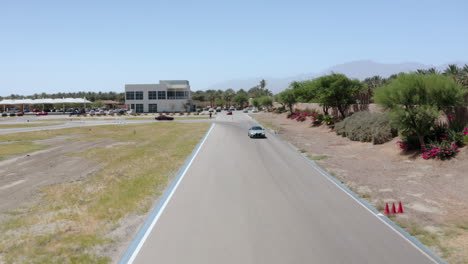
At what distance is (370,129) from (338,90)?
14005 millimetres

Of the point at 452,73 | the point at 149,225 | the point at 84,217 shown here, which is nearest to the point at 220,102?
the point at 452,73

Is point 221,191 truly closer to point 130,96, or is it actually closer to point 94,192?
point 94,192

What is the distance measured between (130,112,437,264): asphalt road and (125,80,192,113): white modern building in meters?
110

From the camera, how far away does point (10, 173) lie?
19.1 metres

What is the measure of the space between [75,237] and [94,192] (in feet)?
17.5

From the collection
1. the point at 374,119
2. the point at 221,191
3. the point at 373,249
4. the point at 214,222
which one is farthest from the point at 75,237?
the point at 374,119

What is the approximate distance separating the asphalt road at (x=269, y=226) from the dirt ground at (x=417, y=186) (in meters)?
0.87

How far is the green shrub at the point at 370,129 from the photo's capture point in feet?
89.5

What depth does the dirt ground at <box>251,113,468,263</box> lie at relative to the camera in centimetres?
970

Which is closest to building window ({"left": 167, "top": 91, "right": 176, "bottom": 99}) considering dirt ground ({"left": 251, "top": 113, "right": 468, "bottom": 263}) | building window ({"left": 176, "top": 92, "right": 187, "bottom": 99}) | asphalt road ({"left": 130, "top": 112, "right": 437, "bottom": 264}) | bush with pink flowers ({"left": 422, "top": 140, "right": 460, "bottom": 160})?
building window ({"left": 176, "top": 92, "right": 187, "bottom": 99})

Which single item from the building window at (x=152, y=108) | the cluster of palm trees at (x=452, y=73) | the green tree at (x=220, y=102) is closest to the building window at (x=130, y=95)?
the building window at (x=152, y=108)

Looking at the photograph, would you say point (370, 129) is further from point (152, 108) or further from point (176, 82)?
point (176, 82)

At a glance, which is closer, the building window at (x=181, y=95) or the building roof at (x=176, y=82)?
the building window at (x=181, y=95)

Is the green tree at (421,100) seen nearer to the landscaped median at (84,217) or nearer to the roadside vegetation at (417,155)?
the roadside vegetation at (417,155)
